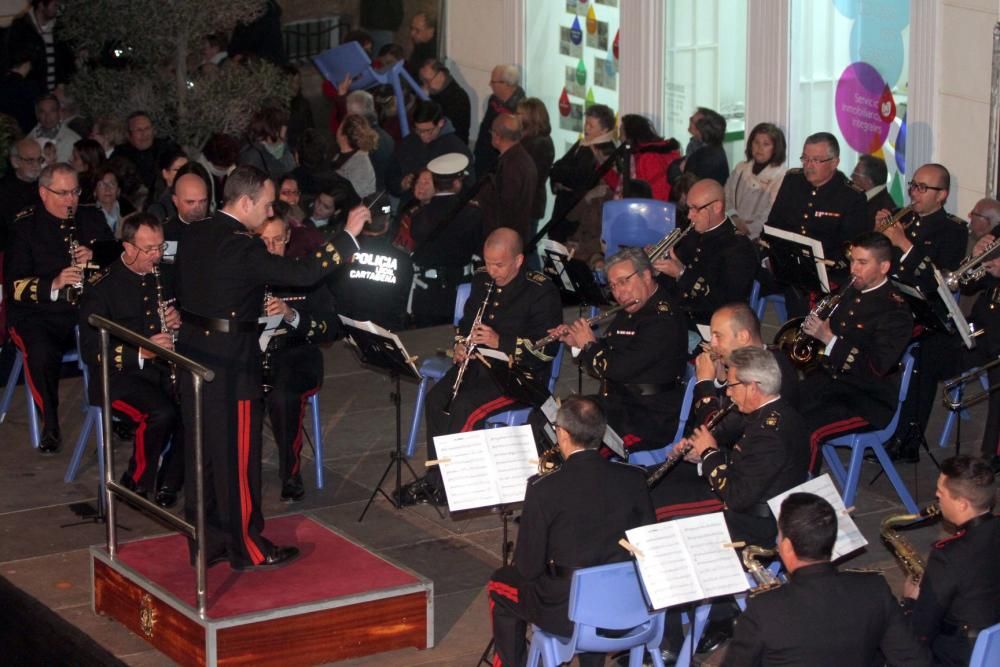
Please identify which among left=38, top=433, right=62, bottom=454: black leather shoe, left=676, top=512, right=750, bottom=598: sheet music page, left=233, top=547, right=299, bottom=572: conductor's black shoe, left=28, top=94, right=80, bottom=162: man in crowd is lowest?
left=38, top=433, right=62, bottom=454: black leather shoe

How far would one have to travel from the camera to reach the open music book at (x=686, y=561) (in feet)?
17.9

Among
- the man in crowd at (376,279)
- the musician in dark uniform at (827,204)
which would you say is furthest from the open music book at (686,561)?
the man in crowd at (376,279)

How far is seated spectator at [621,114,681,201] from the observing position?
1230cm

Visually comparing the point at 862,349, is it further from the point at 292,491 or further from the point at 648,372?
the point at 292,491

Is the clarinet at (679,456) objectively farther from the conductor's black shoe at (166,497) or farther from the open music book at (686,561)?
the conductor's black shoe at (166,497)

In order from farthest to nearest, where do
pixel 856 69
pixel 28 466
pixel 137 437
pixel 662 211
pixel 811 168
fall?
pixel 856 69, pixel 662 211, pixel 811 168, pixel 28 466, pixel 137 437

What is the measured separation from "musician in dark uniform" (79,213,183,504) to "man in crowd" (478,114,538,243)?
151 inches

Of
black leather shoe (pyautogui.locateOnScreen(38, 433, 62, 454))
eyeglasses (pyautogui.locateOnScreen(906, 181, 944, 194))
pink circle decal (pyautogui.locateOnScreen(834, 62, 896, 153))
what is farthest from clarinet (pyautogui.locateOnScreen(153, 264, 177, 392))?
pink circle decal (pyautogui.locateOnScreen(834, 62, 896, 153))

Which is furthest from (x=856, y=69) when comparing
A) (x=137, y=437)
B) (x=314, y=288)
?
(x=137, y=437)

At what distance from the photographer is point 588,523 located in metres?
5.82

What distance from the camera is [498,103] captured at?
14.1 metres

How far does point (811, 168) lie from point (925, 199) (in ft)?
2.67

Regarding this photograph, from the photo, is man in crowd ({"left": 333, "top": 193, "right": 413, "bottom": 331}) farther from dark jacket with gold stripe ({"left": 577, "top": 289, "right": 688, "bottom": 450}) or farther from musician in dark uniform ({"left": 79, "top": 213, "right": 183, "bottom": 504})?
dark jacket with gold stripe ({"left": 577, "top": 289, "right": 688, "bottom": 450})

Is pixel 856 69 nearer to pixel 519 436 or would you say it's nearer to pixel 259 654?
pixel 519 436
